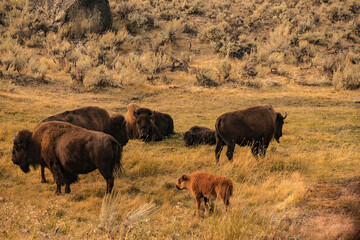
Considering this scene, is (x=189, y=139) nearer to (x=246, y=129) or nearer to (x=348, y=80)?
(x=246, y=129)

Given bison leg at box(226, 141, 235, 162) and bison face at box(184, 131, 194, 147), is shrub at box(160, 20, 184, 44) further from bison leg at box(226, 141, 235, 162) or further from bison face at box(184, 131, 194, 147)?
bison leg at box(226, 141, 235, 162)

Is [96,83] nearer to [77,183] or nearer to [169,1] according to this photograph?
[77,183]

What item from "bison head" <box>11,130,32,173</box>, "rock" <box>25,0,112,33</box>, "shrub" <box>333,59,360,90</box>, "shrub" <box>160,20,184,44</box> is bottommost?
"shrub" <box>333,59,360,90</box>

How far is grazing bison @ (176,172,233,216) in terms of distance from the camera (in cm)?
485

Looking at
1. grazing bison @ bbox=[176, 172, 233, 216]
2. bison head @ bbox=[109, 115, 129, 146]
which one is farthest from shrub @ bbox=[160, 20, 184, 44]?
grazing bison @ bbox=[176, 172, 233, 216]

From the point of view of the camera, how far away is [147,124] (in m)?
10.2

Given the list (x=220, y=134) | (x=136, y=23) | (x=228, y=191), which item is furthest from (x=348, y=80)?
(x=136, y=23)

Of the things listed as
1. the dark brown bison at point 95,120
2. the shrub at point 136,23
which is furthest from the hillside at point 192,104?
the dark brown bison at point 95,120

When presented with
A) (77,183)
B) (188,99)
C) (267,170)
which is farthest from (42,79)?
(267,170)

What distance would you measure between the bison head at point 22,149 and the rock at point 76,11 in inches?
956

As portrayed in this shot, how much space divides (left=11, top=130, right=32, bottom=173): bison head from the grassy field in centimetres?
42

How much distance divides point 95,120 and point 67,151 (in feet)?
9.36

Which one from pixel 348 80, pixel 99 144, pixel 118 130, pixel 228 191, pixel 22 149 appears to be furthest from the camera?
pixel 348 80

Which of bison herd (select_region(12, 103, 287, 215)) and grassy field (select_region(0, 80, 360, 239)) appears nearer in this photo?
grassy field (select_region(0, 80, 360, 239))
